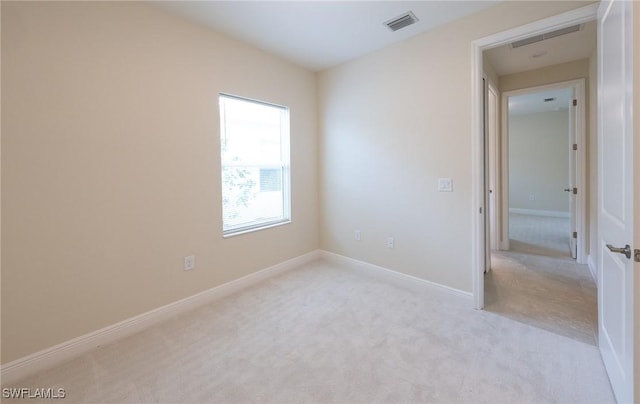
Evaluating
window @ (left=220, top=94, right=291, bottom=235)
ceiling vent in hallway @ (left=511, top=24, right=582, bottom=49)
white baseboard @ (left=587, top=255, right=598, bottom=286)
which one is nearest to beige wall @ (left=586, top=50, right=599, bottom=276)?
white baseboard @ (left=587, top=255, right=598, bottom=286)

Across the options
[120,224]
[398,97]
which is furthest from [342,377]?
[398,97]

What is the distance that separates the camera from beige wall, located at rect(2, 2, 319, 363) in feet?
5.77

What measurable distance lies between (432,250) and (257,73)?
2.69m

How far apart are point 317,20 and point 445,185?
1951mm

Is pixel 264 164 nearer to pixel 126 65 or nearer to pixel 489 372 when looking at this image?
pixel 126 65

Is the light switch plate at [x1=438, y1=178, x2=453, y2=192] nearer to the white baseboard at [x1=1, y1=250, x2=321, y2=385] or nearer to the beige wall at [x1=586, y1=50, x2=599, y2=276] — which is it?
the beige wall at [x1=586, y1=50, x2=599, y2=276]

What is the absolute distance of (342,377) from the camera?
1.71 metres

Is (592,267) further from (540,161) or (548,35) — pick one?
(540,161)

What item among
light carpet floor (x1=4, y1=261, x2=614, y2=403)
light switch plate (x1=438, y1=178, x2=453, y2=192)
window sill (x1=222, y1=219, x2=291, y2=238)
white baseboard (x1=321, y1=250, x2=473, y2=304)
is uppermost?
light switch plate (x1=438, y1=178, x2=453, y2=192)

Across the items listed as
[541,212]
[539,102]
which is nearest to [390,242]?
[539,102]

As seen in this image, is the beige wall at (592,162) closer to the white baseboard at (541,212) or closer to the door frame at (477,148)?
the door frame at (477,148)

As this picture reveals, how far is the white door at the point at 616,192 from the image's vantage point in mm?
1268

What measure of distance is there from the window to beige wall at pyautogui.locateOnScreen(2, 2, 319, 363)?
0.16 meters

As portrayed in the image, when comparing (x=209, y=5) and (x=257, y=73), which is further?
(x=257, y=73)
